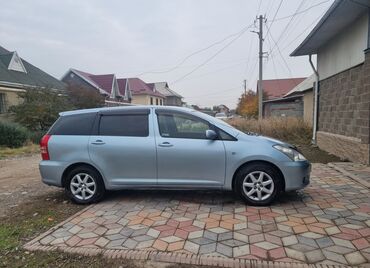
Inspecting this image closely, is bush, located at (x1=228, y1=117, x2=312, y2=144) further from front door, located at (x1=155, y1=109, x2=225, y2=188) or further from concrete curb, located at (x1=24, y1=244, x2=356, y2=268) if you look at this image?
concrete curb, located at (x1=24, y1=244, x2=356, y2=268)

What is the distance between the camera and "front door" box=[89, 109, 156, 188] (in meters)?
4.80

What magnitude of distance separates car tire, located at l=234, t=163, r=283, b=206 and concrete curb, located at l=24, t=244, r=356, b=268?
5.35 feet

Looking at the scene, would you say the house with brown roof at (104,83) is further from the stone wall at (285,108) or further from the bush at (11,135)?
the bush at (11,135)

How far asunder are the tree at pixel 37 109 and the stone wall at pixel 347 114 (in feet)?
44.3

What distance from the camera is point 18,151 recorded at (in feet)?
42.0

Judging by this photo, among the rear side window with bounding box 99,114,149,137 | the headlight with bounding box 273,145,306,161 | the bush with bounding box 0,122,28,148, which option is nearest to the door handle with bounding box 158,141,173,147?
the rear side window with bounding box 99,114,149,137

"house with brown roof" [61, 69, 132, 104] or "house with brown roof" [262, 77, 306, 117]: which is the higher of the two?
"house with brown roof" [61, 69, 132, 104]

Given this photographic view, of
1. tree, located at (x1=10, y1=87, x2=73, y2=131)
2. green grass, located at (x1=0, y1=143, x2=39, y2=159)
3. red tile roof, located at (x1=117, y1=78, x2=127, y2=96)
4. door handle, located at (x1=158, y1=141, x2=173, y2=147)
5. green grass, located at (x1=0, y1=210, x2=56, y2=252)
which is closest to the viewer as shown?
green grass, located at (x1=0, y1=210, x2=56, y2=252)

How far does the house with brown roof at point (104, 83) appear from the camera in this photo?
33.3m

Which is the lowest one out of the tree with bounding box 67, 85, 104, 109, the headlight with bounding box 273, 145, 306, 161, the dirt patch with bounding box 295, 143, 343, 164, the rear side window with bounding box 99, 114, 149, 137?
the dirt patch with bounding box 295, 143, 343, 164

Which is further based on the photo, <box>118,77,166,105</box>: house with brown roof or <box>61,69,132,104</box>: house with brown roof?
<box>118,77,166,105</box>: house with brown roof

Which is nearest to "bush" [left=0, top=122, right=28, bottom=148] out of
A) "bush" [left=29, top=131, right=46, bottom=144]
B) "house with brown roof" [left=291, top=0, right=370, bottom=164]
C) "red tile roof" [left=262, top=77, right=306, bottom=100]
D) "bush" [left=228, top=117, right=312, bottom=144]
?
"bush" [left=29, top=131, right=46, bottom=144]

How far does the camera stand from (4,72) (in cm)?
1956

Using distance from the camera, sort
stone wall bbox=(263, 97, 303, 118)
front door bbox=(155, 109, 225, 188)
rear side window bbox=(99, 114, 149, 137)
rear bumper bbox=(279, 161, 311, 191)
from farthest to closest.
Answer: stone wall bbox=(263, 97, 303, 118) < rear side window bbox=(99, 114, 149, 137) < front door bbox=(155, 109, 225, 188) < rear bumper bbox=(279, 161, 311, 191)
